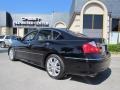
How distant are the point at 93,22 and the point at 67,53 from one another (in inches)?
643

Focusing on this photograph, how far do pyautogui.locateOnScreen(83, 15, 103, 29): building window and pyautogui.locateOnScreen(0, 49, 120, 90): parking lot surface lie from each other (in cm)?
1437

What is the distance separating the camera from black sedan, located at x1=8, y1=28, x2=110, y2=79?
271 inches

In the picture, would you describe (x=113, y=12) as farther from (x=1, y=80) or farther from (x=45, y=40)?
(x=1, y=80)

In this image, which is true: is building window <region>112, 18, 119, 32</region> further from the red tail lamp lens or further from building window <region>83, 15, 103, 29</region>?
→ the red tail lamp lens

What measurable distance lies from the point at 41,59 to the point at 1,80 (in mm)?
1597

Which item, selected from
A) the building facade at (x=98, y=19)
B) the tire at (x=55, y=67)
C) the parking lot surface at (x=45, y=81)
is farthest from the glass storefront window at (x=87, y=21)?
the tire at (x=55, y=67)

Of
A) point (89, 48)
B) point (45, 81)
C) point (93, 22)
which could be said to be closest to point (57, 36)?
point (89, 48)

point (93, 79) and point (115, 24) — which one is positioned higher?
point (115, 24)

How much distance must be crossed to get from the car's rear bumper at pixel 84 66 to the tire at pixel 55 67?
0.72 feet

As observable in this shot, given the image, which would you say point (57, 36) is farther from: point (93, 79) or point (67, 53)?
point (93, 79)

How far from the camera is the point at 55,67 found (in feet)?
25.1

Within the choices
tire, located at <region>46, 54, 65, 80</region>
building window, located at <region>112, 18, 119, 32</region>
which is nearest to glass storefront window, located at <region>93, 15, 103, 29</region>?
building window, located at <region>112, 18, 119, 32</region>

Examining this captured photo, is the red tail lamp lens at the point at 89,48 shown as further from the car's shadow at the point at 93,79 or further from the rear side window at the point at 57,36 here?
the rear side window at the point at 57,36

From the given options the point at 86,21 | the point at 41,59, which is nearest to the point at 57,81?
the point at 41,59
